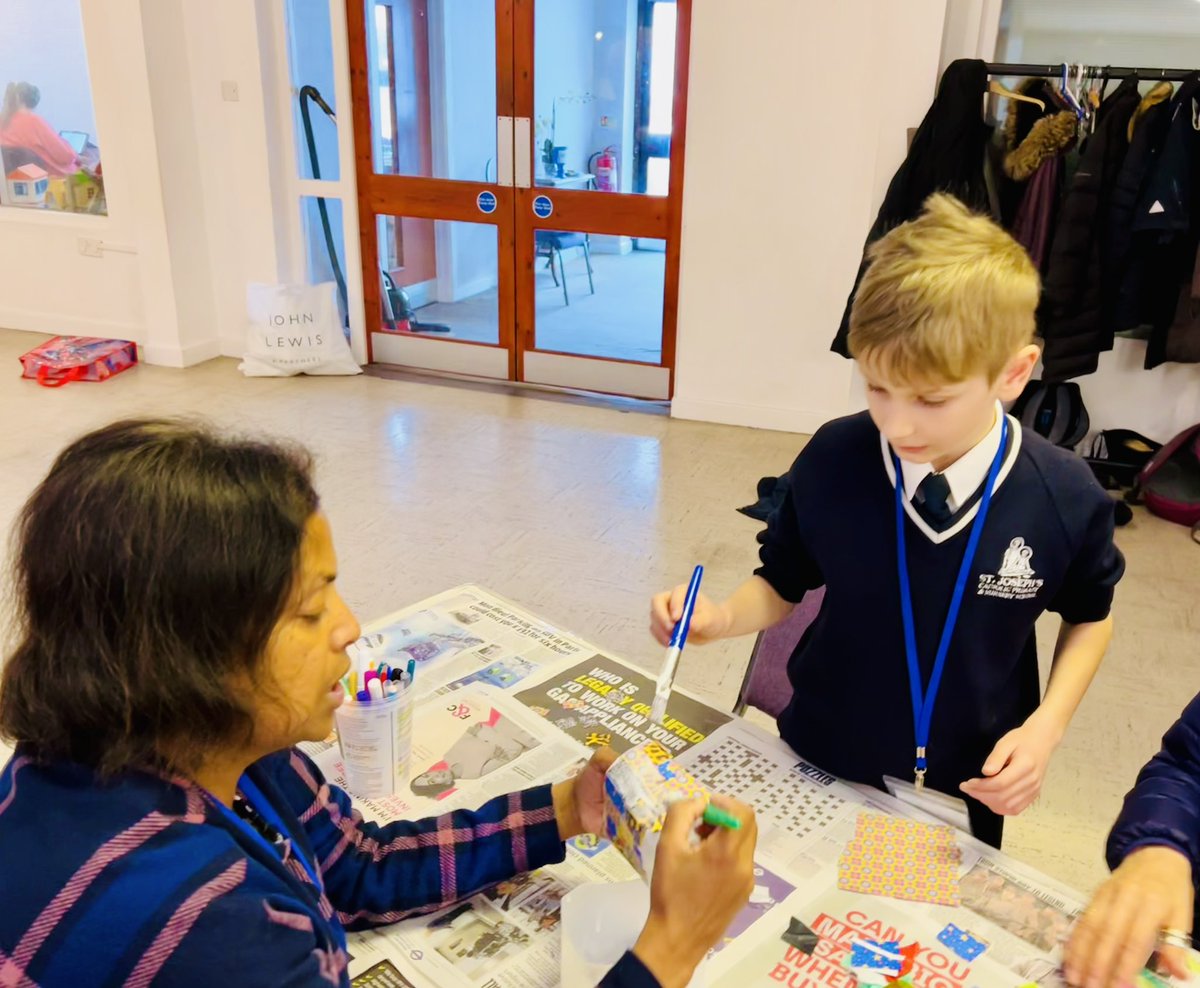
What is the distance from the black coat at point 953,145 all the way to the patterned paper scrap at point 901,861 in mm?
2629

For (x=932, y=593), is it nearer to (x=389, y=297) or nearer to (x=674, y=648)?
(x=674, y=648)

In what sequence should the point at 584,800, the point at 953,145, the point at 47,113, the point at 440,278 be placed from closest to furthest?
the point at 584,800 < the point at 953,145 < the point at 440,278 < the point at 47,113

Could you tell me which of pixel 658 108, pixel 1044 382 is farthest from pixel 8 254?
pixel 1044 382

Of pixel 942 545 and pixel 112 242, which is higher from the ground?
pixel 942 545

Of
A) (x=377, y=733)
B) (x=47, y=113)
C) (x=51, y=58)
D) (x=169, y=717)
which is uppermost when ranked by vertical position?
(x=51, y=58)

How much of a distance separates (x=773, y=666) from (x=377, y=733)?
33.1 inches

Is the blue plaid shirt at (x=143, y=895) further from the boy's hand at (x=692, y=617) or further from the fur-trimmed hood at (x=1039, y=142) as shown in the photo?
the fur-trimmed hood at (x=1039, y=142)

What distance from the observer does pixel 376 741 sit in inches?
46.8

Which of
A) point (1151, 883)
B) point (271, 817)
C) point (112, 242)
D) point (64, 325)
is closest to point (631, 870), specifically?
point (271, 817)

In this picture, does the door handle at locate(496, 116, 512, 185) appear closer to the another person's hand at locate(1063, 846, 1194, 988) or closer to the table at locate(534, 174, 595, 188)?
the table at locate(534, 174, 595, 188)

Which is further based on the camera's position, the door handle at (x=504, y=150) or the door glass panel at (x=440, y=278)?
the door glass panel at (x=440, y=278)

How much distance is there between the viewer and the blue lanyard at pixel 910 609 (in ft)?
4.02

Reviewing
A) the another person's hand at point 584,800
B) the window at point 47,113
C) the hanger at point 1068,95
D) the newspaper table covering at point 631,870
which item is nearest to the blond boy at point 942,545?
the newspaper table covering at point 631,870

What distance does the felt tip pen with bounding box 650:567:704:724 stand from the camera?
4.01ft
